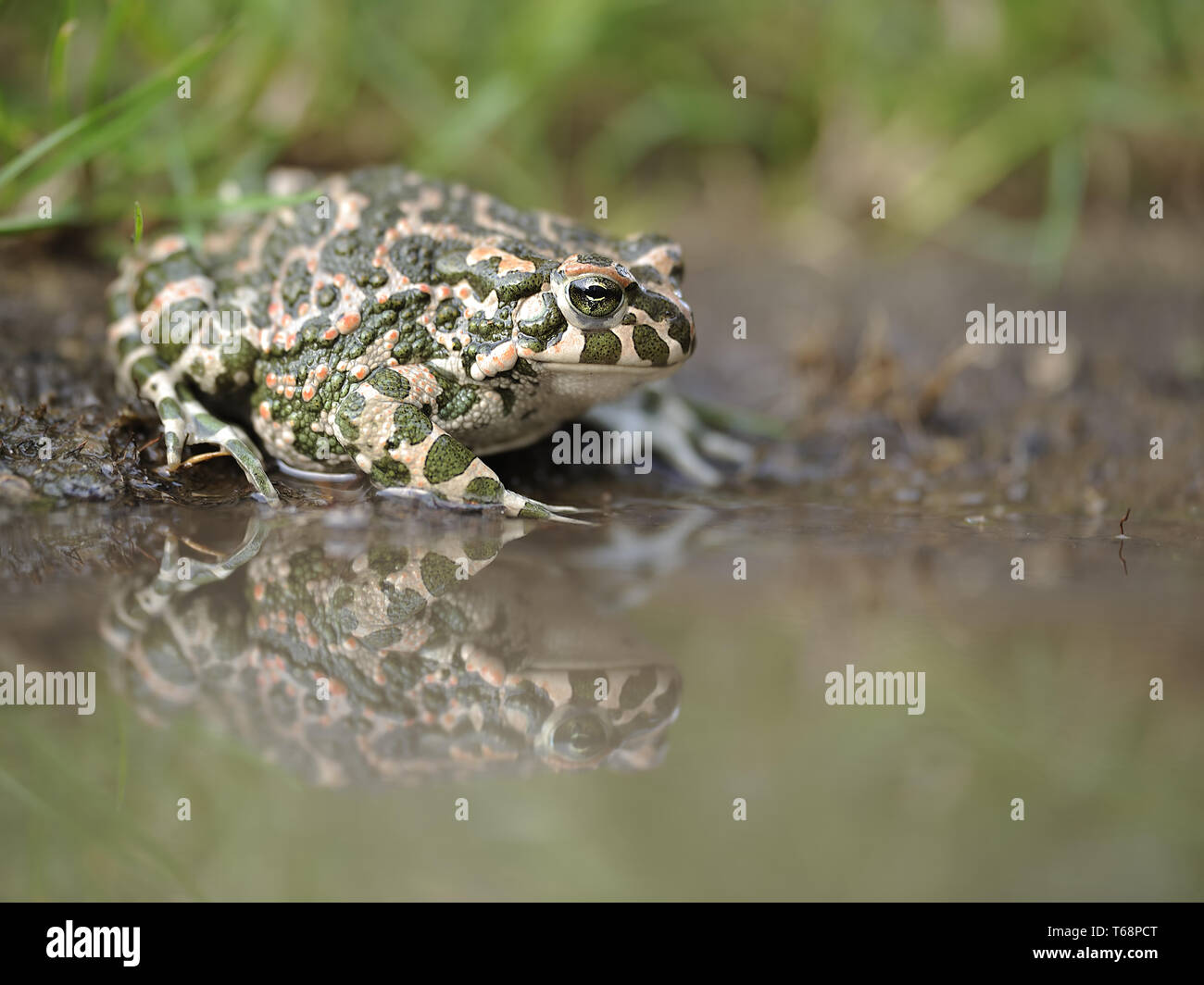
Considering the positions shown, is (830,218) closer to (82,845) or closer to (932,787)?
(932,787)

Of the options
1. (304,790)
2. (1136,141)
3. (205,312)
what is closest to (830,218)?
(1136,141)

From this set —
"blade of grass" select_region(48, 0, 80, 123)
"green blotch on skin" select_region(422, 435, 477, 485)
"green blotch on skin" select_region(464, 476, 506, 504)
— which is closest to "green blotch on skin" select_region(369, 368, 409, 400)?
"green blotch on skin" select_region(422, 435, 477, 485)

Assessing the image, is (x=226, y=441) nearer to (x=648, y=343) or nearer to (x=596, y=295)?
(x=596, y=295)

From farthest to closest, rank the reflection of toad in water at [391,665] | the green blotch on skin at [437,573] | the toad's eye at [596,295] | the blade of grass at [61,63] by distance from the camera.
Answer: the blade of grass at [61,63]
the toad's eye at [596,295]
the green blotch on skin at [437,573]
the reflection of toad in water at [391,665]

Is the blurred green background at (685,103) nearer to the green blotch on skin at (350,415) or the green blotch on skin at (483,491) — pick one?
the green blotch on skin at (350,415)

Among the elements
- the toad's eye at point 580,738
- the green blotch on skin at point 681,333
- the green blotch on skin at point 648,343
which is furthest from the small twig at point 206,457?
the toad's eye at point 580,738

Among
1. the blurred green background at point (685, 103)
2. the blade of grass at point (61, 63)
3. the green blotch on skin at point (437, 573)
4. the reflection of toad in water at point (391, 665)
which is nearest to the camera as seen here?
the reflection of toad in water at point (391, 665)
